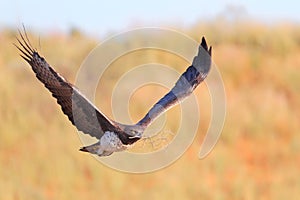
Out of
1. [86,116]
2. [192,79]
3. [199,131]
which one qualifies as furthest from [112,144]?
[199,131]

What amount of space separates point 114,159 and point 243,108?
2.91 meters

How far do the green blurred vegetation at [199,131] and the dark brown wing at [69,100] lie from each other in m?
5.40

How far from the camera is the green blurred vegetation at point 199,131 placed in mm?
11742

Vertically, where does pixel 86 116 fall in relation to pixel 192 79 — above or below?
below

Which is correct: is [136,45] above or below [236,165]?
above

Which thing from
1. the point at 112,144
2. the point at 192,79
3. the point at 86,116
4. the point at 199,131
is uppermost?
the point at 199,131

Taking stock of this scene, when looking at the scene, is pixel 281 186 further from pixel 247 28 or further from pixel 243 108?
pixel 247 28

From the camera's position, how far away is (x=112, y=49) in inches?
560

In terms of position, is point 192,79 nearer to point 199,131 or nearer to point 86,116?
point 86,116

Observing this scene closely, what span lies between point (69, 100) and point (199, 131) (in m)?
7.57

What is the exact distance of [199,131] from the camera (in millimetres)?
13367

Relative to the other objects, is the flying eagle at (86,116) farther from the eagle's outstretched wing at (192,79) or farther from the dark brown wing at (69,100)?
the eagle's outstretched wing at (192,79)

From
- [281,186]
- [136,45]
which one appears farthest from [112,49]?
[281,186]

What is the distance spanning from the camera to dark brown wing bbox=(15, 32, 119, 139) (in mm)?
5750
